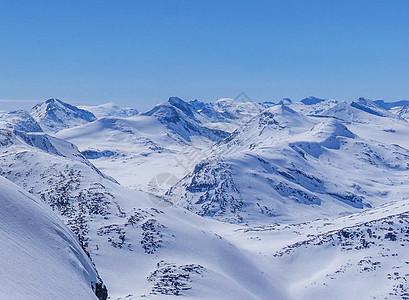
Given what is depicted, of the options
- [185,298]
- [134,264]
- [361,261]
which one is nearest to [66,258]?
[185,298]

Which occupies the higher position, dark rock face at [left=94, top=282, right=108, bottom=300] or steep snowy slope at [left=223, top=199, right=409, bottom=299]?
steep snowy slope at [left=223, top=199, right=409, bottom=299]

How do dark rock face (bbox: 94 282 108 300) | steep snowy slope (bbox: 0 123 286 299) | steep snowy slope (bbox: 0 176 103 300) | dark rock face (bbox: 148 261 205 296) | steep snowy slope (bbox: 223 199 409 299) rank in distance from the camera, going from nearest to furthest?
steep snowy slope (bbox: 0 176 103 300) → dark rock face (bbox: 94 282 108 300) → dark rock face (bbox: 148 261 205 296) → steep snowy slope (bbox: 0 123 286 299) → steep snowy slope (bbox: 223 199 409 299)

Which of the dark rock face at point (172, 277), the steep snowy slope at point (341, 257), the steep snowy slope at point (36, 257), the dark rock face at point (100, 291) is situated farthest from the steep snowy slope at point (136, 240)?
the steep snowy slope at point (36, 257)

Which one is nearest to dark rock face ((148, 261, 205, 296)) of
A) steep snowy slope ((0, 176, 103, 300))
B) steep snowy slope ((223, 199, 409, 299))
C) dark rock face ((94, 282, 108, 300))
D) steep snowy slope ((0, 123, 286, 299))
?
steep snowy slope ((0, 123, 286, 299))

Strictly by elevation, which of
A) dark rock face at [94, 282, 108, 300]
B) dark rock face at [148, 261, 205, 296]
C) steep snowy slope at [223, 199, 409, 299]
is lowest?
dark rock face at [94, 282, 108, 300]

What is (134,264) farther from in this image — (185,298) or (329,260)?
(329,260)

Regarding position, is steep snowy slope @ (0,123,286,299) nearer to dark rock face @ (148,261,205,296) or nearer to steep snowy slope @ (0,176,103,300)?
dark rock face @ (148,261,205,296)

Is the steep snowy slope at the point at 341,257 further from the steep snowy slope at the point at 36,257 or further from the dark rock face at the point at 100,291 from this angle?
the steep snowy slope at the point at 36,257
